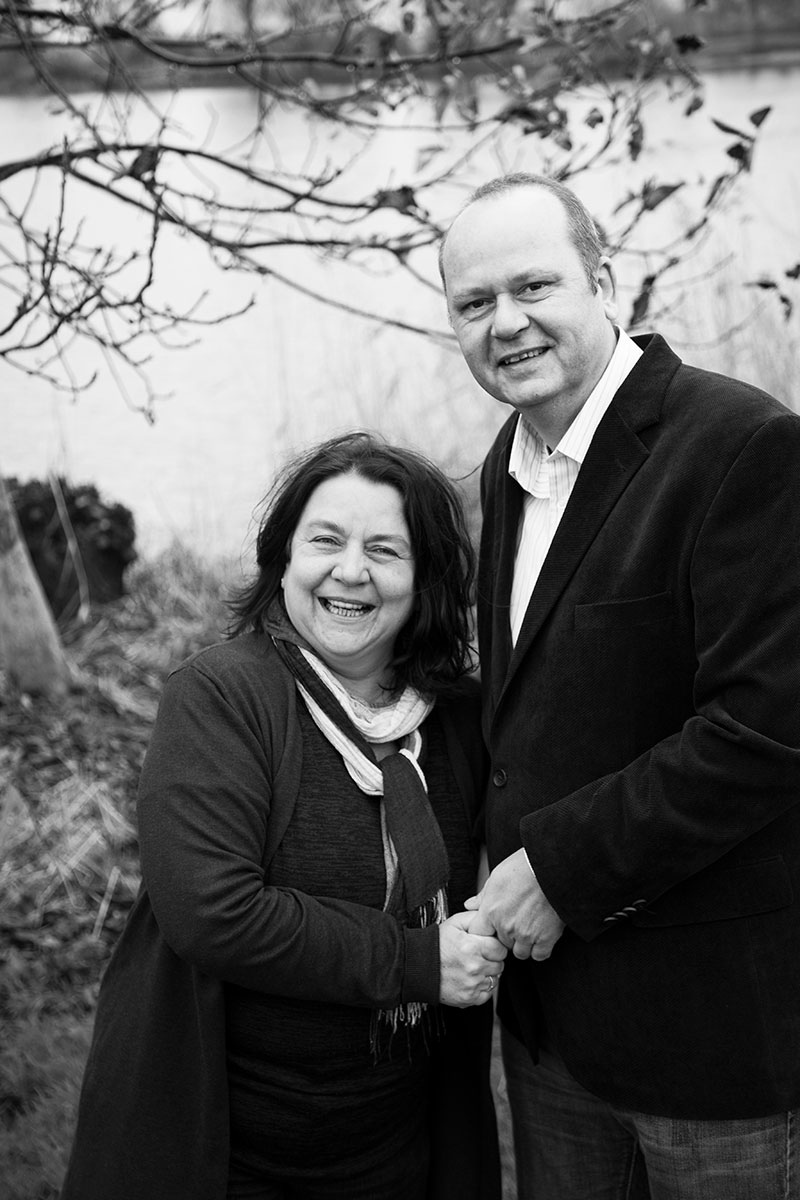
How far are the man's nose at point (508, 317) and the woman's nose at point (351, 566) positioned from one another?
0.45m

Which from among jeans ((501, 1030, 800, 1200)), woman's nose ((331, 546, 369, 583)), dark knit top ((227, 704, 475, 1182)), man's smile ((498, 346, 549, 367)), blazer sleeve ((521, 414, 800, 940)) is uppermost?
man's smile ((498, 346, 549, 367))

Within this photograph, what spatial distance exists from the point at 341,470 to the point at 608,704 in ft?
2.20

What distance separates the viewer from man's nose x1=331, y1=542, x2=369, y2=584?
199cm

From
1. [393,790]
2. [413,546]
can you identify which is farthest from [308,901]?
[413,546]

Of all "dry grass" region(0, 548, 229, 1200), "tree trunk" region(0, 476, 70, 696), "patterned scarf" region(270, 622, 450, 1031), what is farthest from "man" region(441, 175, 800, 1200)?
"tree trunk" region(0, 476, 70, 696)

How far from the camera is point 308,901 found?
1.86 meters

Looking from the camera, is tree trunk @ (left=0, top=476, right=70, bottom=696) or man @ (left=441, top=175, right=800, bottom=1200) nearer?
man @ (left=441, top=175, right=800, bottom=1200)

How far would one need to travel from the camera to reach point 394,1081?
204 cm

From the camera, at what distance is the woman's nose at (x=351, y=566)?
1.99m

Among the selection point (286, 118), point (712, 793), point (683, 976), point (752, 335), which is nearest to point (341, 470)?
point (712, 793)

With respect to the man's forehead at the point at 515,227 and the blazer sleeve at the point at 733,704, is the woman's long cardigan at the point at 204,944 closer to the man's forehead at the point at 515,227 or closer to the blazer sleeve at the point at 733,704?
the blazer sleeve at the point at 733,704

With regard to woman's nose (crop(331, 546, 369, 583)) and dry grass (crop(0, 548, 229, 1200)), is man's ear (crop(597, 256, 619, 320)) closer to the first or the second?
woman's nose (crop(331, 546, 369, 583))

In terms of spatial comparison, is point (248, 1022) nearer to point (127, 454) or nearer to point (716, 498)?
point (716, 498)

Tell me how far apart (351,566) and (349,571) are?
0.01m
